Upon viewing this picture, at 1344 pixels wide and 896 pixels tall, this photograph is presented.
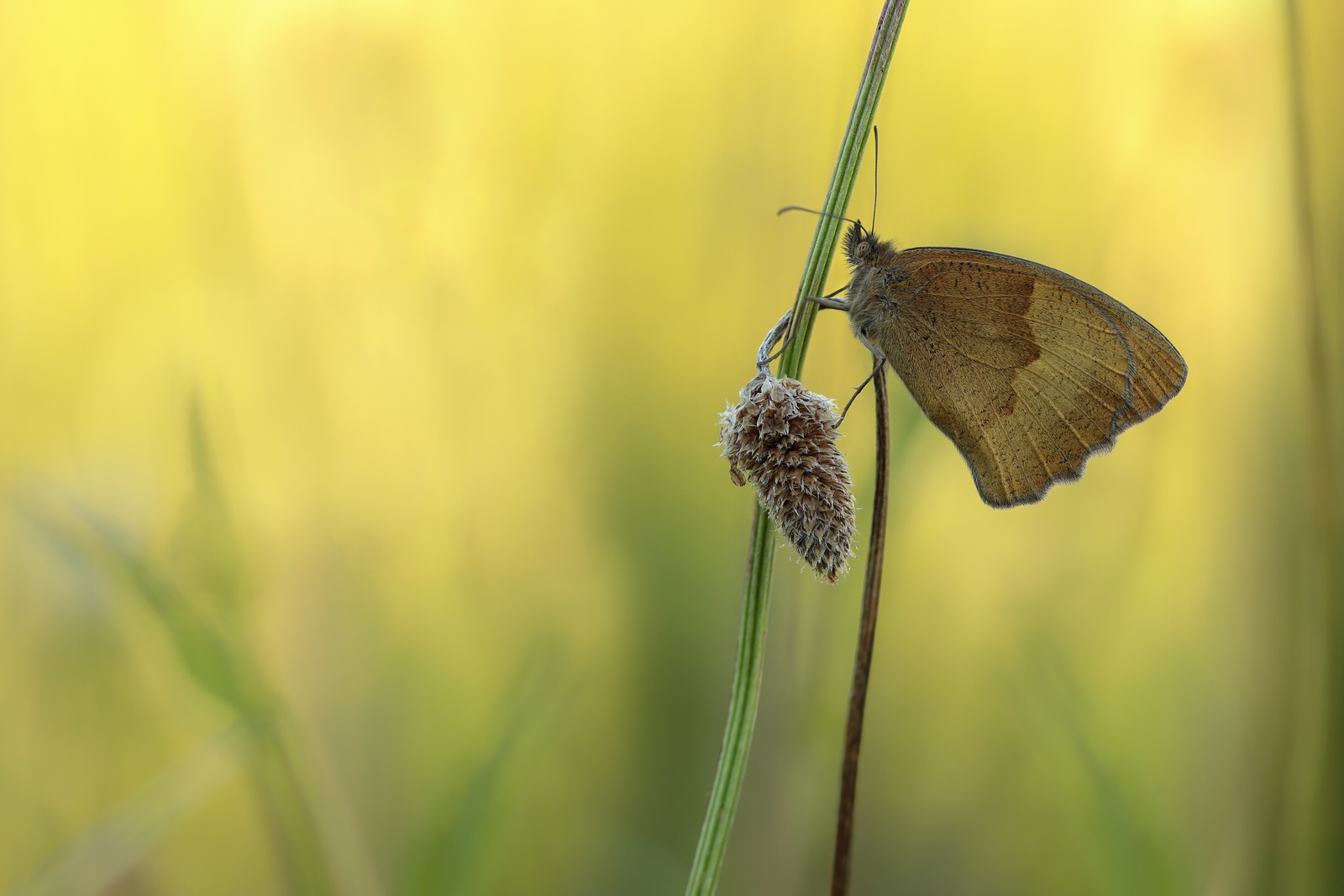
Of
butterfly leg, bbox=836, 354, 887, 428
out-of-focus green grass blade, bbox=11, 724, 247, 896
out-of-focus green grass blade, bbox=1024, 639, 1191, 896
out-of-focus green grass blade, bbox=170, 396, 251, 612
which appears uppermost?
butterfly leg, bbox=836, 354, 887, 428

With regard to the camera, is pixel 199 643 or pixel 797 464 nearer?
pixel 797 464

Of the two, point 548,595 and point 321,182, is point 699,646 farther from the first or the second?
point 321,182

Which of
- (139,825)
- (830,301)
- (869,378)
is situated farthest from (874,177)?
(139,825)

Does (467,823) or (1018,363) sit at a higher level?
(1018,363)

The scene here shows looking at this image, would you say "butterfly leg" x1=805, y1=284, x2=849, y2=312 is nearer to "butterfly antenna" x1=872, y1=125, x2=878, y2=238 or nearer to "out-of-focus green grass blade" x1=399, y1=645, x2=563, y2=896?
"butterfly antenna" x1=872, y1=125, x2=878, y2=238

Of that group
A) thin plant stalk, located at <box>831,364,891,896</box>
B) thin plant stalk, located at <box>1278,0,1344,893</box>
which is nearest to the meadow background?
thin plant stalk, located at <box>1278,0,1344,893</box>

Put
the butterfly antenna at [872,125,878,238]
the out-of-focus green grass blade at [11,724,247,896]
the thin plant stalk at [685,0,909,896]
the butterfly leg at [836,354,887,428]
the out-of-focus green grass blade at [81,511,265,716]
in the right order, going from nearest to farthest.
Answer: the thin plant stalk at [685,0,909,896] < the butterfly leg at [836,354,887,428] < the out-of-focus green grass blade at [81,511,265,716] < the out-of-focus green grass blade at [11,724,247,896] < the butterfly antenna at [872,125,878,238]

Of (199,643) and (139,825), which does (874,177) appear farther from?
(139,825)
